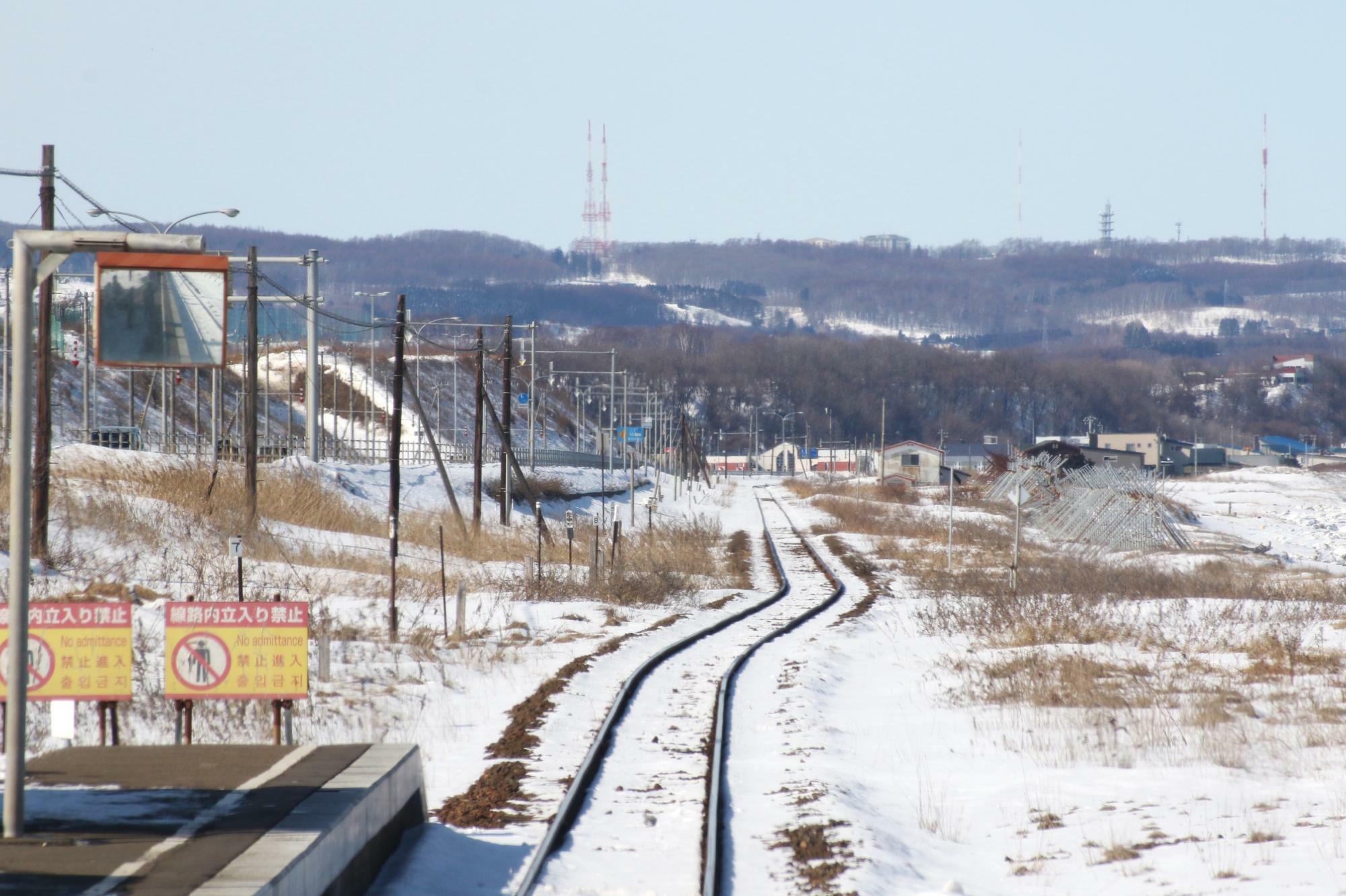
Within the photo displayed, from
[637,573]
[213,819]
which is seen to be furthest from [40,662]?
[637,573]

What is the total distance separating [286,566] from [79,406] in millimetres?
50208

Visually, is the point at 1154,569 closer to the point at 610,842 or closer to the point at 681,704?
the point at 681,704

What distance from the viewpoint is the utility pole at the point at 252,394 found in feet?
96.0

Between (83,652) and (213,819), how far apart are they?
9.66ft

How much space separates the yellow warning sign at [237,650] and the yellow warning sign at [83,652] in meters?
0.43

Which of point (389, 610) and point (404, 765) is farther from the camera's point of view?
point (389, 610)

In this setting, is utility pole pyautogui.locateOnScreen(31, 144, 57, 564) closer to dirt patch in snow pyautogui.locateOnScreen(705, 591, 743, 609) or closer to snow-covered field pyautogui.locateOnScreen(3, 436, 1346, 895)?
snow-covered field pyautogui.locateOnScreen(3, 436, 1346, 895)

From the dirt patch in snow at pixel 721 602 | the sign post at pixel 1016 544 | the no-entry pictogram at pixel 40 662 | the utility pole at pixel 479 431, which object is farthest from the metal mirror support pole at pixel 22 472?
the utility pole at pixel 479 431

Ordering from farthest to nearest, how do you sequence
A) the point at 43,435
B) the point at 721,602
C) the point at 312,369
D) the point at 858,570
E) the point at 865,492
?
the point at 865,492
the point at 312,369
the point at 858,570
the point at 721,602
the point at 43,435

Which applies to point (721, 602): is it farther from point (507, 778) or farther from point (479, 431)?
point (479, 431)

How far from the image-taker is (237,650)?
33.4 feet

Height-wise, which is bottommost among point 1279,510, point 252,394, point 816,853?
point 1279,510

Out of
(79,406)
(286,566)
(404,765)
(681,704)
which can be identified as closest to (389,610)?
(286,566)

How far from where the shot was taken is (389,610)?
2130 cm
